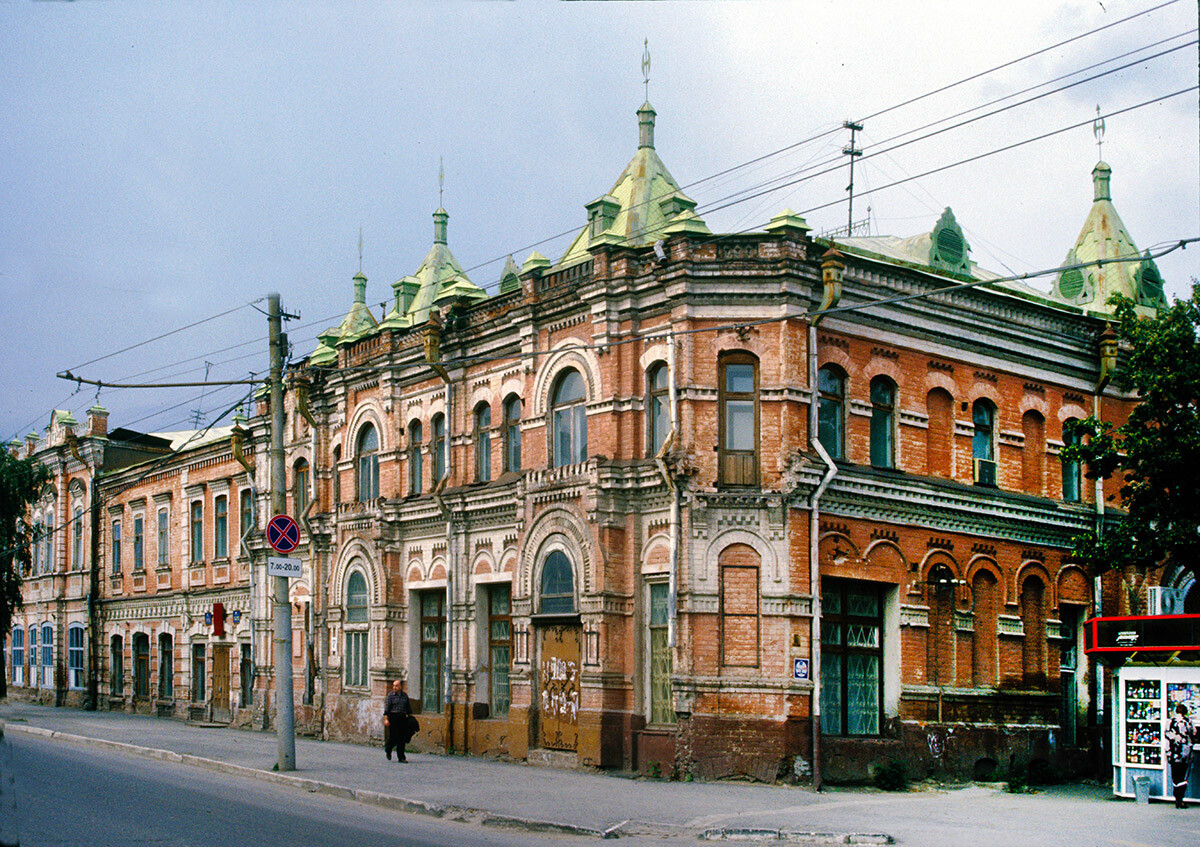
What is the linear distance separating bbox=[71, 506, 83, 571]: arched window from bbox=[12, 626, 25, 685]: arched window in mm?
5838

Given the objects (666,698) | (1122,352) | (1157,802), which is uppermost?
(1122,352)

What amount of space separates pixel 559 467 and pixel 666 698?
4757 mm

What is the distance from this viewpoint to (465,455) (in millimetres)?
27609

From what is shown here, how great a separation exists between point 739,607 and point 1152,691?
6.48 metres

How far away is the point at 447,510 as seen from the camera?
2719 cm

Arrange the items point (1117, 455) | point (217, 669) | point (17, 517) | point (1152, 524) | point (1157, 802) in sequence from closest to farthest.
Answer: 1. point (1157, 802)
2. point (1117, 455)
3. point (1152, 524)
4. point (217, 669)
5. point (17, 517)

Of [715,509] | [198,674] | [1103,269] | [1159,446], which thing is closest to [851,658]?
[715,509]

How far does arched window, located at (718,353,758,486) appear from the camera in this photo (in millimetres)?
21969

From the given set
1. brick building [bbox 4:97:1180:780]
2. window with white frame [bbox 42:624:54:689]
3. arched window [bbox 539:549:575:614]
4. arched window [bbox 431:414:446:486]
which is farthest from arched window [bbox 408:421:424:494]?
window with white frame [bbox 42:624:54:689]

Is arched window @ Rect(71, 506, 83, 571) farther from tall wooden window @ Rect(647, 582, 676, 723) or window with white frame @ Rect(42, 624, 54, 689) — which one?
tall wooden window @ Rect(647, 582, 676, 723)

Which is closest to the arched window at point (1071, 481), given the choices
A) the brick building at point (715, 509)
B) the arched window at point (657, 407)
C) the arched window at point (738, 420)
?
the brick building at point (715, 509)

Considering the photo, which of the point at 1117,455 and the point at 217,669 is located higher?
the point at 1117,455

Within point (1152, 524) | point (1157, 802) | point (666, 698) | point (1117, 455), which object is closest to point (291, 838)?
point (666, 698)

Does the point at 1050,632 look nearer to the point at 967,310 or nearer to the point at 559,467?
the point at 967,310
